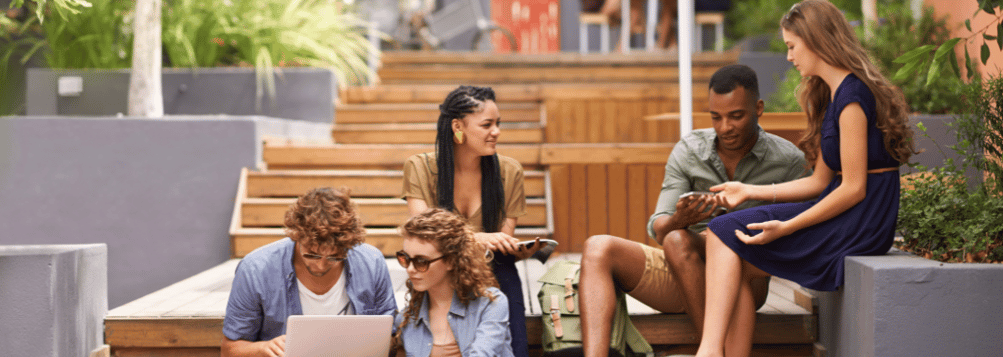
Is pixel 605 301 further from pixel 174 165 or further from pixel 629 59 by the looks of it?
pixel 629 59

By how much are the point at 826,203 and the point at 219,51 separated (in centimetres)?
447

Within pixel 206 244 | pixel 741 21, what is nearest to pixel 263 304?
pixel 206 244

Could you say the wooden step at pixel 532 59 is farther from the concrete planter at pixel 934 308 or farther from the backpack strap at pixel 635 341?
the concrete planter at pixel 934 308

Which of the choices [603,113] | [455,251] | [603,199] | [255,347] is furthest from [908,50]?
[255,347]

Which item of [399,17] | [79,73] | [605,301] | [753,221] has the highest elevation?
[399,17]

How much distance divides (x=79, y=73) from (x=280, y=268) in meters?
3.76

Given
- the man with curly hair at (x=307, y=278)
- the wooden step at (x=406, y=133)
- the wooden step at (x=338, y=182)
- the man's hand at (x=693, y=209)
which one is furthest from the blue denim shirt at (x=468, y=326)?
the wooden step at (x=406, y=133)

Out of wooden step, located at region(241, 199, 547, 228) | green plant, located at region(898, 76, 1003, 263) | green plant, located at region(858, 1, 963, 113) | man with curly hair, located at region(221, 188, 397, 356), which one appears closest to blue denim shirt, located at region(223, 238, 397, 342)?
man with curly hair, located at region(221, 188, 397, 356)

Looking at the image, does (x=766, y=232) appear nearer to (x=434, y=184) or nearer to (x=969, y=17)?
(x=434, y=184)

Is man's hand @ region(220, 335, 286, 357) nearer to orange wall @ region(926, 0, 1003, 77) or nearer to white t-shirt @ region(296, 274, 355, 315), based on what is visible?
white t-shirt @ region(296, 274, 355, 315)

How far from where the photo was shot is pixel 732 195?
2.42 meters

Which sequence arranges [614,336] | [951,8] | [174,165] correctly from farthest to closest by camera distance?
[951,8] < [174,165] < [614,336]

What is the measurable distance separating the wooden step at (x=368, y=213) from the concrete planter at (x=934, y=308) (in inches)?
94.7

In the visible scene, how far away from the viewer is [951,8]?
5.00 metres
